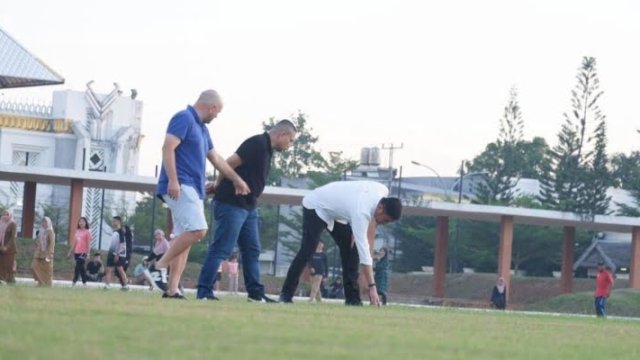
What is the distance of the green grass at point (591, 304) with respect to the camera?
46.7 meters

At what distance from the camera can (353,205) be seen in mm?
14750

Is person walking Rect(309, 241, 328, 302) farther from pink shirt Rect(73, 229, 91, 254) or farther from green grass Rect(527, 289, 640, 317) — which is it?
green grass Rect(527, 289, 640, 317)

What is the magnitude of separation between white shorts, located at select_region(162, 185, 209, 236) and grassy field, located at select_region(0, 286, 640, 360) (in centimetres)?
207

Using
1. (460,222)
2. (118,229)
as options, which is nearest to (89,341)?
(118,229)

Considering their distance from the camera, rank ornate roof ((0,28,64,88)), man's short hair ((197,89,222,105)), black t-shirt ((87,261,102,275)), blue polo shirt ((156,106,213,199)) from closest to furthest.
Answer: blue polo shirt ((156,106,213,199)) < man's short hair ((197,89,222,105)) < black t-shirt ((87,261,102,275)) < ornate roof ((0,28,64,88))

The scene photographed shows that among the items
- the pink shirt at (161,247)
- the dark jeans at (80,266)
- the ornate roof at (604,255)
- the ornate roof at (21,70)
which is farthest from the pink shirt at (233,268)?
the ornate roof at (604,255)

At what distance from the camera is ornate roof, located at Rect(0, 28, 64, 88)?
49.7 meters

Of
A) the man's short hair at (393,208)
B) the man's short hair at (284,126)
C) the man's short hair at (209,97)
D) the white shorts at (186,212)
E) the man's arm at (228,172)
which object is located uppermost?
the man's short hair at (209,97)

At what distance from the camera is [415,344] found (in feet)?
26.2

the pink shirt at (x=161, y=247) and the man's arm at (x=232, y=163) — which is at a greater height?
the man's arm at (x=232, y=163)

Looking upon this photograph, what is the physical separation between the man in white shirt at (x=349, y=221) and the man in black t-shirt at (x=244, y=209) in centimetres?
43

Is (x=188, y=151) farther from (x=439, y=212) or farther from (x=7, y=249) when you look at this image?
(x=439, y=212)

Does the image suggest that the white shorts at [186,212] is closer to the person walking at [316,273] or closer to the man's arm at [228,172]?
the man's arm at [228,172]

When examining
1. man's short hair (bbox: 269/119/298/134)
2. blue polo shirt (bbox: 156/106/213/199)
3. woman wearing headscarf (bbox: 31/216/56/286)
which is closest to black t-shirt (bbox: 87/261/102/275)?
woman wearing headscarf (bbox: 31/216/56/286)
